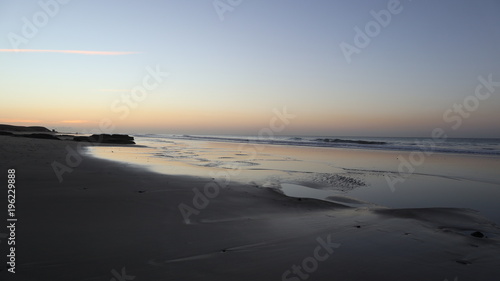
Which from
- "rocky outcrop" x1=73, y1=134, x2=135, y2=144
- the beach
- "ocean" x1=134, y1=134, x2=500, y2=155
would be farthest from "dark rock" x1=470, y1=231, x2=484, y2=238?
"rocky outcrop" x1=73, y1=134, x2=135, y2=144

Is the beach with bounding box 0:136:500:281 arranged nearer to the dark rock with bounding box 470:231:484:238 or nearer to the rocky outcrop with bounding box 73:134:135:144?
the dark rock with bounding box 470:231:484:238

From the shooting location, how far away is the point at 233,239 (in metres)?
4.40

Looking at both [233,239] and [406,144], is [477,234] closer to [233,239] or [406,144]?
[233,239]

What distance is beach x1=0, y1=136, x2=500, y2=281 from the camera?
3342 millimetres

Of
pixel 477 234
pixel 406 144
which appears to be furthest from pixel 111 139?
pixel 406 144

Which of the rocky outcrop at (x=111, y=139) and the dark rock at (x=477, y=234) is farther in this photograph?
the rocky outcrop at (x=111, y=139)

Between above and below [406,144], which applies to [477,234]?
below

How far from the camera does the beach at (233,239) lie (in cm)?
334

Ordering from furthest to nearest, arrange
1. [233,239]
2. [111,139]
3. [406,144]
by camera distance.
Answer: [406,144]
[111,139]
[233,239]

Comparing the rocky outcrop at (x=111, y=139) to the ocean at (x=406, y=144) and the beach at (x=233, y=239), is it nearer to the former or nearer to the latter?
the ocean at (x=406, y=144)

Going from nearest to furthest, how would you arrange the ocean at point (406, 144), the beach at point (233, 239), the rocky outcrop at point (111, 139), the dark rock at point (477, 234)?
the beach at point (233, 239)
the dark rock at point (477, 234)
the ocean at point (406, 144)
the rocky outcrop at point (111, 139)

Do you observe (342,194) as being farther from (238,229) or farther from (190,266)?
(190,266)

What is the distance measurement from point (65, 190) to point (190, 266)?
5.06 meters

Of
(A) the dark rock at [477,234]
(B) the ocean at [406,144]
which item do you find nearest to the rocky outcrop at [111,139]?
(B) the ocean at [406,144]
